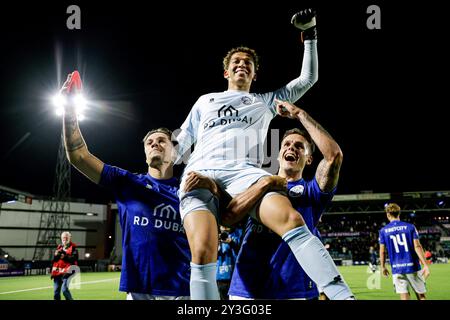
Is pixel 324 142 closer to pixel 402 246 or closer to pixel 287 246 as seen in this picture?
pixel 287 246

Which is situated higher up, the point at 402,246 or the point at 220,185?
the point at 220,185

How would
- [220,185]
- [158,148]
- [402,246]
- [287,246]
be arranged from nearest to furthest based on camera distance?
1. [220,185]
2. [287,246]
3. [158,148]
4. [402,246]

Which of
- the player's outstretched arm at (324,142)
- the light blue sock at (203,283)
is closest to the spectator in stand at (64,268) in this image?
the light blue sock at (203,283)

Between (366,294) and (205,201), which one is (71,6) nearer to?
(205,201)

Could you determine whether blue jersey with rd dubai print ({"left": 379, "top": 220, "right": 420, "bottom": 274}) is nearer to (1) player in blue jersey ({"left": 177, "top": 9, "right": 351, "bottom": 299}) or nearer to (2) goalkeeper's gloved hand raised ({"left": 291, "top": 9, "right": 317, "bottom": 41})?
(1) player in blue jersey ({"left": 177, "top": 9, "right": 351, "bottom": 299})

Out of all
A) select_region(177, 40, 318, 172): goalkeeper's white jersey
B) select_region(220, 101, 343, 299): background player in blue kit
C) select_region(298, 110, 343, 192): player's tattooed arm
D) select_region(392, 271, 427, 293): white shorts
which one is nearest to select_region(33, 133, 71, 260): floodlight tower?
select_region(392, 271, 427, 293): white shorts

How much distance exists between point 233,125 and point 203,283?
1.35 m

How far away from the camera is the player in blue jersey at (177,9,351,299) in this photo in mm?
2455

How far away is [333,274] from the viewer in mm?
2355

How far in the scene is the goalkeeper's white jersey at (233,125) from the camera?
3.10 meters

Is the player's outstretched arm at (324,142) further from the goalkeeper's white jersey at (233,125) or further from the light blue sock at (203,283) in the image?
the light blue sock at (203,283)

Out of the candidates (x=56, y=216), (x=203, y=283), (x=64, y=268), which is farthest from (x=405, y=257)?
(x=56, y=216)

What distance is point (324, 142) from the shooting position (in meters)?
3.01

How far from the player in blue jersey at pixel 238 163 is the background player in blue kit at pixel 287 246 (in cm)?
37
